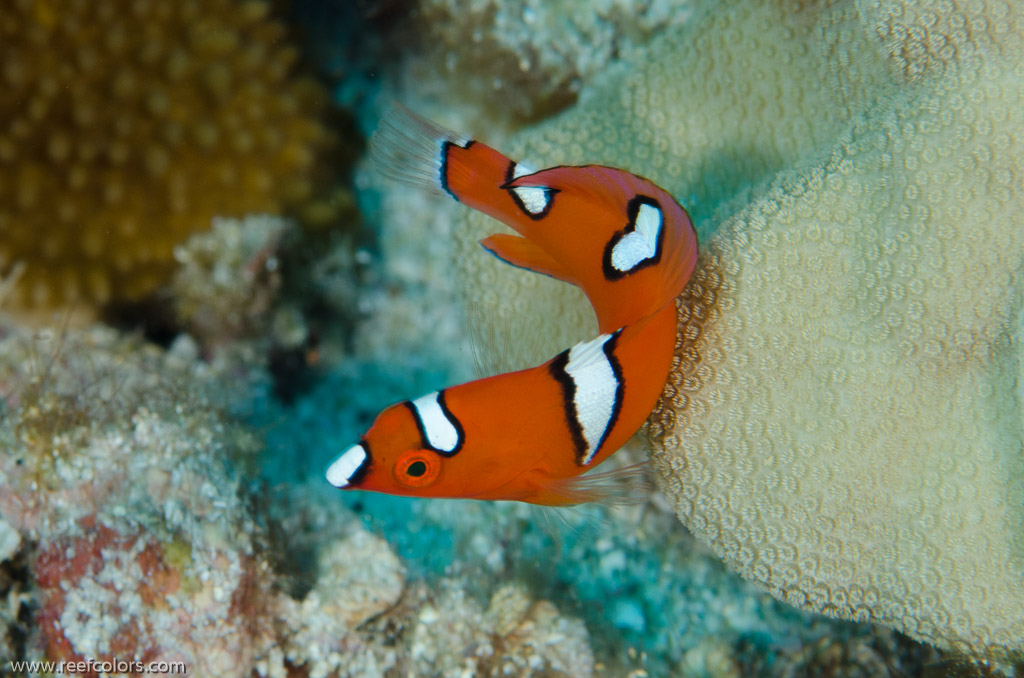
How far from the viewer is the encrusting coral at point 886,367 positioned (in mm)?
2191

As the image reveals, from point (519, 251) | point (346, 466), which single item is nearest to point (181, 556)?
point (346, 466)

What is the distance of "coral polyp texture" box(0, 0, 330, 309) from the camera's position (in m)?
2.84

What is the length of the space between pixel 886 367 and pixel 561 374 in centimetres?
109

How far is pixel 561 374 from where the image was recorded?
6.60 feet

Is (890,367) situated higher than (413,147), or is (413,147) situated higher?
(413,147)

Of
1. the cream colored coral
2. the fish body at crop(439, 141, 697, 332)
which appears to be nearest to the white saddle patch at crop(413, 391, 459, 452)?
the fish body at crop(439, 141, 697, 332)

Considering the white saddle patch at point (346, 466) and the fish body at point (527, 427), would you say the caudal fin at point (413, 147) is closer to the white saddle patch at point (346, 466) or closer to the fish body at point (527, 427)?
the fish body at point (527, 427)

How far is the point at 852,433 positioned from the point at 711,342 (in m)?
0.54

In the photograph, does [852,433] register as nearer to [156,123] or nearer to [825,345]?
[825,345]

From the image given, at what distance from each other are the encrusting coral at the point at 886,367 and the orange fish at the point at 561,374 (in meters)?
0.27

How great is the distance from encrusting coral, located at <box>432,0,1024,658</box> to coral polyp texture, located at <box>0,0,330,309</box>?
2.30 meters

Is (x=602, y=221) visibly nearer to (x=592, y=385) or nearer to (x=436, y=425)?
(x=592, y=385)

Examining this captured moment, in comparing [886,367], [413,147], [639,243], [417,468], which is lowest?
[417,468]

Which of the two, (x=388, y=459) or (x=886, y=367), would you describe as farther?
(x=886, y=367)
